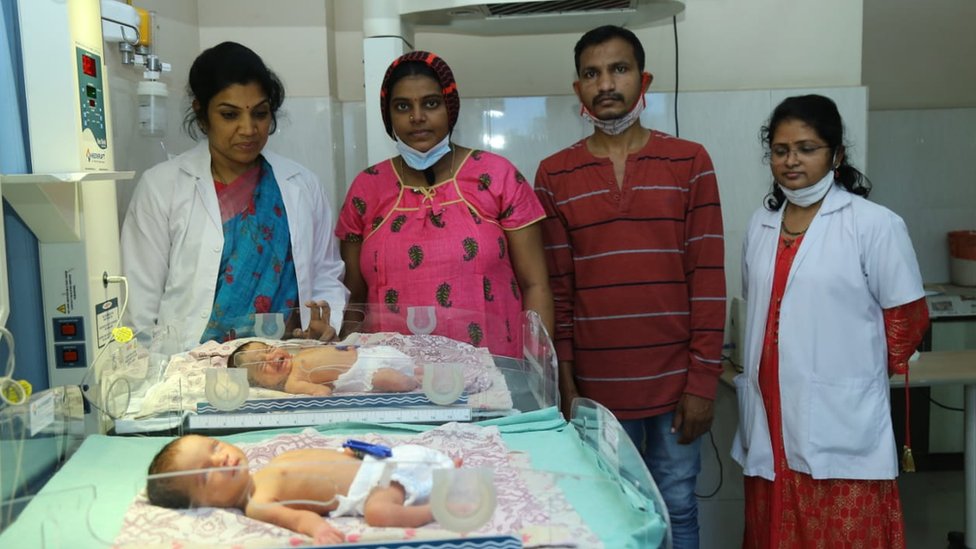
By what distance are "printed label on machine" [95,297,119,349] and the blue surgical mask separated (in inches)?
31.5

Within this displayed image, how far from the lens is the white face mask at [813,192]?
232cm

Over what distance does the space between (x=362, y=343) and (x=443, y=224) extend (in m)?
0.42

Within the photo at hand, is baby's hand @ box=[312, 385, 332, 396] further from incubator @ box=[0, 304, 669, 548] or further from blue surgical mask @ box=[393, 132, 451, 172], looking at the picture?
blue surgical mask @ box=[393, 132, 451, 172]

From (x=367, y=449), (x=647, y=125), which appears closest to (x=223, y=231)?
(x=367, y=449)

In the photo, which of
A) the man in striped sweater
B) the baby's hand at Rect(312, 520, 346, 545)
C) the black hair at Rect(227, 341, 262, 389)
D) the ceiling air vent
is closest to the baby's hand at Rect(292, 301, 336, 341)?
the black hair at Rect(227, 341, 262, 389)

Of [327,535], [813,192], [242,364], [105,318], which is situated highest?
[813,192]

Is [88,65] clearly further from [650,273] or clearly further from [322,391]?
[650,273]

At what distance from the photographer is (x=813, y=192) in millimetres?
2322

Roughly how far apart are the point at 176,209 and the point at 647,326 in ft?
4.13

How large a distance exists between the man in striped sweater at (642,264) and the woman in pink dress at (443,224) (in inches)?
5.9

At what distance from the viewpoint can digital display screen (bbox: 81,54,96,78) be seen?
1.70 metres

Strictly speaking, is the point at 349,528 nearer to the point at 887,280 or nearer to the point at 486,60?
the point at 887,280

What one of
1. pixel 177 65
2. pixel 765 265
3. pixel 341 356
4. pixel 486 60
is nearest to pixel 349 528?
pixel 341 356

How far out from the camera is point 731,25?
3168mm
